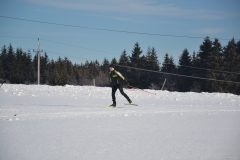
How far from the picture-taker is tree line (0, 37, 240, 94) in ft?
170

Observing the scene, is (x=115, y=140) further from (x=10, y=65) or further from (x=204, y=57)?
(x=10, y=65)

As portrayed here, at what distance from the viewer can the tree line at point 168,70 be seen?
5178cm

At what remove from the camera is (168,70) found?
67188 mm

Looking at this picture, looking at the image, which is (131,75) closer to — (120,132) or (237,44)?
(237,44)

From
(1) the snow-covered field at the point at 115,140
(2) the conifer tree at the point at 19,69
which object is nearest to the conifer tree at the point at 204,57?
(2) the conifer tree at the point at 19,69

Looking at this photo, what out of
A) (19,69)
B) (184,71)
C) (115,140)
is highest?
(19,69)

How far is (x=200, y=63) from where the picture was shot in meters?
55.4

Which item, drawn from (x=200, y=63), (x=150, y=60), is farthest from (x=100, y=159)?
(x=150, y=60)

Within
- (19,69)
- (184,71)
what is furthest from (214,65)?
(19,69)

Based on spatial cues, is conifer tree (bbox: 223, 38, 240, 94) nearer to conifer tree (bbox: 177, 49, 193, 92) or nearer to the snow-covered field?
conifer tree (bbox: 177, 49, 193, 92)

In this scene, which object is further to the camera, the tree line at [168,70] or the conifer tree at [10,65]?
the conifer tree at [10,65]

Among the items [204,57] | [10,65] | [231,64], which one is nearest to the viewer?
[231,64]

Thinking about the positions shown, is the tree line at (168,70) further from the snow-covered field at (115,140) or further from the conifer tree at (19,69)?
the snow-covered field at (115,140)

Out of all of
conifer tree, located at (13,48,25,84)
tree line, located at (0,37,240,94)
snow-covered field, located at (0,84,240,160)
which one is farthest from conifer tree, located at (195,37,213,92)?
snow-covered field, located at (0,84,240,160)
